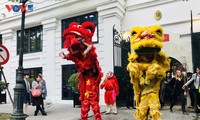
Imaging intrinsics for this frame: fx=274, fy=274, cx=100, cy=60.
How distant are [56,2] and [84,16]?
6.58 feet

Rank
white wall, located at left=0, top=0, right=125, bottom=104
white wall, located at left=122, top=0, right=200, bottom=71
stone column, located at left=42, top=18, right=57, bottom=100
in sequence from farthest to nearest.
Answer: stone column, located at left=42, top=18, right=57, bottom=100 < white wall, located at left=0, top=0, right=125, bottom=104 < white wall, located at left=122, top=0, right=200, bottom=71

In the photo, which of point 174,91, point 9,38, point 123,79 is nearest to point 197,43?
point 174,91

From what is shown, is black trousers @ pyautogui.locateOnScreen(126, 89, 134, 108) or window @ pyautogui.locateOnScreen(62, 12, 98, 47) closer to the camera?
black trousers @ pyautogui.locateOnScreen(126, 89, 134, 108)

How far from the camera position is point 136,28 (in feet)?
19.9

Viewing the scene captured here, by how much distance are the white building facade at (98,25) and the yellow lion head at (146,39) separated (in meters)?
6.99

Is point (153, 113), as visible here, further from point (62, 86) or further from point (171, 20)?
point (62, 86)

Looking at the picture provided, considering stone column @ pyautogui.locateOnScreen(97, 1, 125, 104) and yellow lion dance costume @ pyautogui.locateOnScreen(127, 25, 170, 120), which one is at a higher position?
stone column @ pyautogui.locateOnScreen(97, 1, 125, 104)

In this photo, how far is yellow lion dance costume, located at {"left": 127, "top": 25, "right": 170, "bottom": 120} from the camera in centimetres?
570

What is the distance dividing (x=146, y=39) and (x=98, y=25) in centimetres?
897

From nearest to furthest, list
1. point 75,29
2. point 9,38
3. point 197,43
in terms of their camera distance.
A: point 75,29
point 197,43
point 9,38

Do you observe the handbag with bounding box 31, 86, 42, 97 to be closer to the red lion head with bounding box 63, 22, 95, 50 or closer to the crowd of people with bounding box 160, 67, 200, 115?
the red lion head with bounding box 63, 22, 95, 50

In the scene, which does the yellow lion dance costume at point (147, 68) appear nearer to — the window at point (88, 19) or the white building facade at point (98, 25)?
the white building facade at point (98, 25)

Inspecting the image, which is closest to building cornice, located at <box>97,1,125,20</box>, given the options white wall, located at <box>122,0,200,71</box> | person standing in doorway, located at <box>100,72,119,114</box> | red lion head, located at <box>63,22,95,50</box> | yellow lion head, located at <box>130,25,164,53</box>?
white wall, located at <box>122,0,200,71</box>

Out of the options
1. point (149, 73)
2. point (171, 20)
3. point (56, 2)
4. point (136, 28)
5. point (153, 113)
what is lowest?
point (153, 113)
